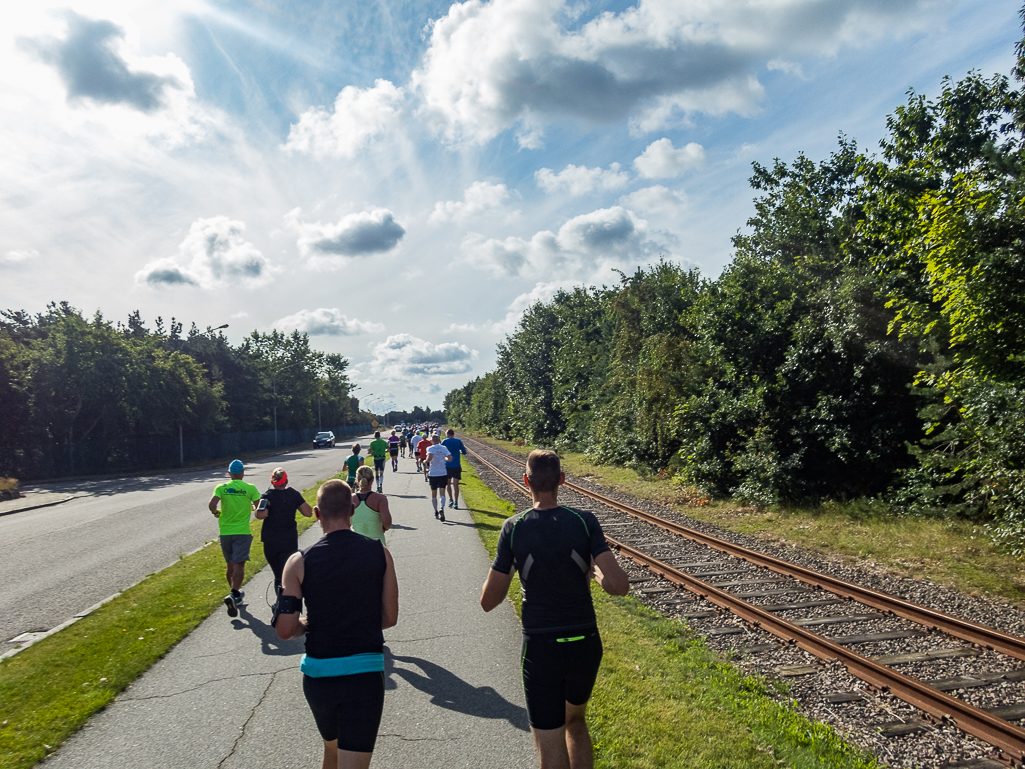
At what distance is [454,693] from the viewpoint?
520 cm

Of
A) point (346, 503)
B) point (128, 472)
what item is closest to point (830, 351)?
point (346, 503)

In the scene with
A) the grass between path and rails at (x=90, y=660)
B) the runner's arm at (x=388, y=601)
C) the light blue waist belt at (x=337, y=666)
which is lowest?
the grass between path and rails at (x=90, y=660)

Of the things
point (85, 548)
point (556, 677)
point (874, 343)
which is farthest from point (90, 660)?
Result: point (874, 343)

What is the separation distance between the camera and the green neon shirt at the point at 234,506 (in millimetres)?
7621

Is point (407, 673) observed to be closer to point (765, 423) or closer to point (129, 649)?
point (129, 649)

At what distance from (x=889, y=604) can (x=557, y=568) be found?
6.34 metres

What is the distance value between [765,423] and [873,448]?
293 centimetres

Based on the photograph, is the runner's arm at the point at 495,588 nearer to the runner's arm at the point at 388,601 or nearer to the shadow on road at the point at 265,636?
the runner's arm at the point at 388,601

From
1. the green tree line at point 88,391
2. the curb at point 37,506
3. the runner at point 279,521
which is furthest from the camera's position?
the green tree line at point 88,391

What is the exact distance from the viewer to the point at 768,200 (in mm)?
21750

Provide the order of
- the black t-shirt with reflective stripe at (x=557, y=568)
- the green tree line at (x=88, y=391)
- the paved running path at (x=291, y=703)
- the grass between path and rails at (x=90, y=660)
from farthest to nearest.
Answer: the green tree line at (x=88, y=391) → the grass between path and rails at (x=90, y=660) → the paved running path at (x=291, y=703) → the black t-shirt with reflective stripe at (x=557, y=568)

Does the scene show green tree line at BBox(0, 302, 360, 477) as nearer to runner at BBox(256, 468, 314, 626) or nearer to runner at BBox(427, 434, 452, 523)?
runner at BBox(427, 434, 452, 523)

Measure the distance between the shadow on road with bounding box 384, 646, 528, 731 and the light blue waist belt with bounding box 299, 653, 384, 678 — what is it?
2037 mm

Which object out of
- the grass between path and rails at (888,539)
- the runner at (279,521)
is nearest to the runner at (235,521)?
the runner at (279,521)
